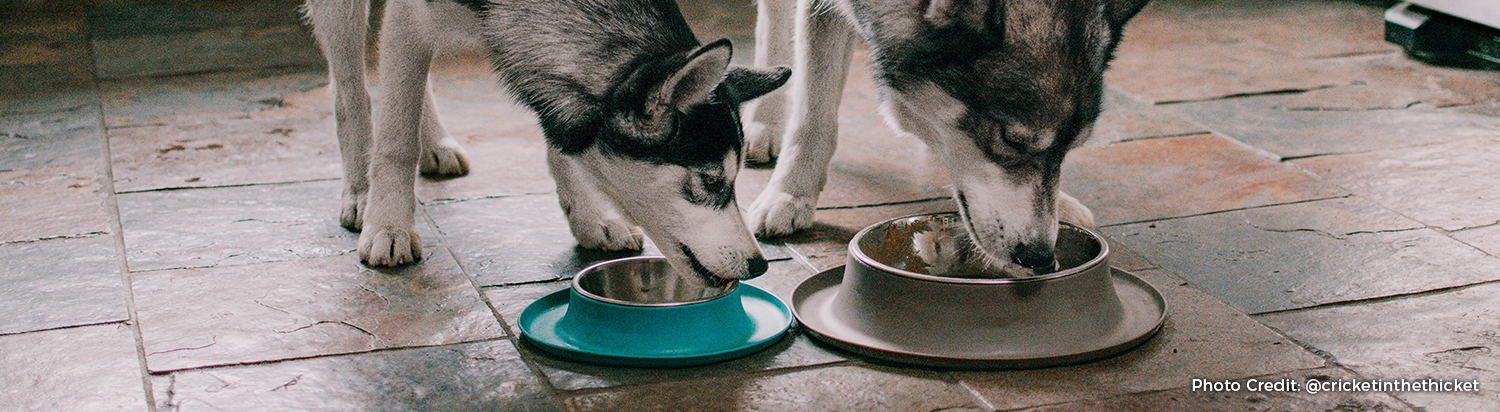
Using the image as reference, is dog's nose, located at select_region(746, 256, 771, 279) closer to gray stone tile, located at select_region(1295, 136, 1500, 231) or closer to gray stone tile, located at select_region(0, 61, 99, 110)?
gray stone tile, located at select_region(1295, 136, 1500, 231)

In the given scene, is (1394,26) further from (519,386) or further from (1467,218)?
(519,386)

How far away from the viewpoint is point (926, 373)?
2965 mm

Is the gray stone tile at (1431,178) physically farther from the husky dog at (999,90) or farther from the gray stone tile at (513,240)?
the gray stone tile at (513,240)

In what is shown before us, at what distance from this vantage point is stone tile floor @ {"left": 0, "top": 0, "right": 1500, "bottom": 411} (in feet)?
9.48

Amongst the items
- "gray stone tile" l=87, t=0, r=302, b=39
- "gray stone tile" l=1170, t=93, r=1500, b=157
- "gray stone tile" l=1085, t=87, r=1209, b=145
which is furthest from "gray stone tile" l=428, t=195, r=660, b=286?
"gray stone tile" l=87, t=0, r=302, b=39

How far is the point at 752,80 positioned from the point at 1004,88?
644 millimetres

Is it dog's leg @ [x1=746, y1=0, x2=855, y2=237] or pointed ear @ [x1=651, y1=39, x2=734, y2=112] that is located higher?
pointed ear @ [x1=651, y1=39, x2=734, y2=112]

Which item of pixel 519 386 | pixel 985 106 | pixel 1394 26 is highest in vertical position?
pixel 985 106

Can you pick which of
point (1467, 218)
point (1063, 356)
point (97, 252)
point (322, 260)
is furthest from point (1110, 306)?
point (97, 252)

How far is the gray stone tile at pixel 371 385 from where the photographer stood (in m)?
2.78

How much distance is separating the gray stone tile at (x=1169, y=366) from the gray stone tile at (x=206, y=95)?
399 centimetres

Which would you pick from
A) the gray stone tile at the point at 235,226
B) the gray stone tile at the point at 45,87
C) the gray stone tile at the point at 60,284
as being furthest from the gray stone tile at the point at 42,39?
the gray stone tile at the point at 60,284

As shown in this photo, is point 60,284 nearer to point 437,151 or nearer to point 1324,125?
point 437,151

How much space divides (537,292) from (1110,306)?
1571 mm
